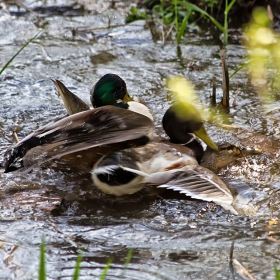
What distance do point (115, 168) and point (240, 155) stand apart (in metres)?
1.01

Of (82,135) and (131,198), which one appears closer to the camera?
(82,135)

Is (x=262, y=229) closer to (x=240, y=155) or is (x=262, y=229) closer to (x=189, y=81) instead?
(x=240, y=155)

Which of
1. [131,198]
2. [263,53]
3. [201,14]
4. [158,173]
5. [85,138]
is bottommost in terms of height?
[131,198]

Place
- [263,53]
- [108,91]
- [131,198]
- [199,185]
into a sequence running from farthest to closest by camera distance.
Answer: [263,53]
[108,91]
[131,198]
[199,185]

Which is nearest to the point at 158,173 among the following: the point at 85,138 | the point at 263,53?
the point at 85,138

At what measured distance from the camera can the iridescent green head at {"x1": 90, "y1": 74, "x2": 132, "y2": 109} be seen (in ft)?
15.4

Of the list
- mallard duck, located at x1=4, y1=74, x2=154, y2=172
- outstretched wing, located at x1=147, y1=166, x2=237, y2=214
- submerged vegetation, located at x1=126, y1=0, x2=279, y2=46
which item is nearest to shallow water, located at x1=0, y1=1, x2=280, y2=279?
outstretched wing, located at x1=147, y1=166, x2=237, y2=214

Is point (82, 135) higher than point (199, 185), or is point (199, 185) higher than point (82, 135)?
point (82, 135)

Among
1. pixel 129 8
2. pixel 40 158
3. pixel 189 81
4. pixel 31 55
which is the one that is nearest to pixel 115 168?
pixel 40 158

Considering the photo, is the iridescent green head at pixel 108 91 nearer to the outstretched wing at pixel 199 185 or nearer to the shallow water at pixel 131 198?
the shallow water at pixel 131 198

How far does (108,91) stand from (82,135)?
1.08m

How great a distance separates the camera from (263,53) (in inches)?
251

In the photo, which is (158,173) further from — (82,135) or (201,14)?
(201,14)

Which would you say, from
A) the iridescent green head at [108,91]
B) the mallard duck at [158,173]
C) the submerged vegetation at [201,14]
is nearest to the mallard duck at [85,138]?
the mallard duck at [158,173]
